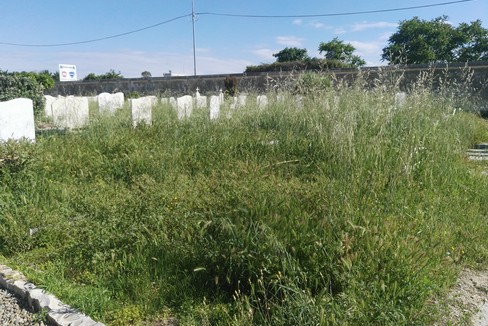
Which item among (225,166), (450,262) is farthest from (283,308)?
(225,166)

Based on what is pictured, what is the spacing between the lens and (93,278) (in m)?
2.63

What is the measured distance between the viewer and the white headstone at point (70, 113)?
8.52 meters

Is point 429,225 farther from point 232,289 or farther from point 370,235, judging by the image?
point 232,289

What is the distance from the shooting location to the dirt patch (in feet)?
7.03

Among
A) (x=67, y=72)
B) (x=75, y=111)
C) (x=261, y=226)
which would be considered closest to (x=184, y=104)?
(x=75, y=111)

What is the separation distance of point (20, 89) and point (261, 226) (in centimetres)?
1029

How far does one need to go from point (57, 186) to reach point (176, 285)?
253cm

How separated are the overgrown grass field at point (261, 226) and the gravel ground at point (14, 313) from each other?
0.20 meters

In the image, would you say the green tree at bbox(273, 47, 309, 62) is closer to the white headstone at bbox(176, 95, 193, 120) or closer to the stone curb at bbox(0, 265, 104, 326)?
the white headstone at bbox(176, 95, 193, 120)

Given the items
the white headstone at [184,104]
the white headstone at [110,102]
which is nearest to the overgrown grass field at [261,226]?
the white headstone at [184,104]

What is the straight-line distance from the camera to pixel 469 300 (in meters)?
2.38

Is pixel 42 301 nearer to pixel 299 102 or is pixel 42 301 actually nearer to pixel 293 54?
pixel 299 102

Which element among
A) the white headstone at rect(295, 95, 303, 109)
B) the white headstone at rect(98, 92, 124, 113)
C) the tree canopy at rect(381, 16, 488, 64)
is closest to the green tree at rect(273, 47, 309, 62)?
the tree canopy at rect(381, 16, 488, 64)

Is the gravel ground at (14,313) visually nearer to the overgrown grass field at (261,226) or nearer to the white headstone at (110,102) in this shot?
the overgrown grass field at (261,226)
